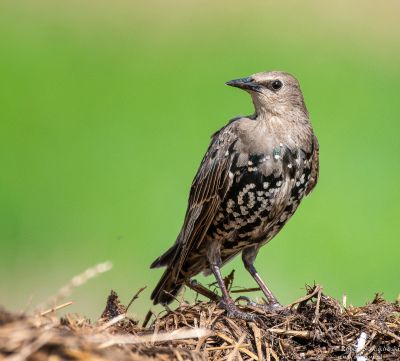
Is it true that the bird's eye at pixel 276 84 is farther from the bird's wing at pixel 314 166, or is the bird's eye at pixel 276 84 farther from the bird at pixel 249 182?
the bird's wing at pixel 314 166

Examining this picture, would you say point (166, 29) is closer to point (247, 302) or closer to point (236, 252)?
point (236, 252)

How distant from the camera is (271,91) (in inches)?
336

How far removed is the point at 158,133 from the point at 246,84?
6479 millimetres

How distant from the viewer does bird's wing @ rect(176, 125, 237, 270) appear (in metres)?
8.36

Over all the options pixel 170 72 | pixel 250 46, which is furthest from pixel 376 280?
pixel 250 46

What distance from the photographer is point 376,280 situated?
1190cm

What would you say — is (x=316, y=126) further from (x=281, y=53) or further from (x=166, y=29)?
(x=166, y=29)

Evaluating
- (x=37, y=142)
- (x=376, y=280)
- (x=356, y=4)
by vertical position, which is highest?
(x=356, y=4)

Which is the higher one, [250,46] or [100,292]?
[250,46]

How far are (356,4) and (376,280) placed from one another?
8661 mm

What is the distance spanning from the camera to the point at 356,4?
64.3ft

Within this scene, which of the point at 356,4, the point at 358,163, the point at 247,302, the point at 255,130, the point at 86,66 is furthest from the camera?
the point at 356,4

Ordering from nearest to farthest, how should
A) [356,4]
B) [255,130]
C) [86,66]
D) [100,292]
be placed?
[255,130] → [100,292] → [86,66] → [356,4]

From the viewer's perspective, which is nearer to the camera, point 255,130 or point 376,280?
point 255,130
